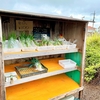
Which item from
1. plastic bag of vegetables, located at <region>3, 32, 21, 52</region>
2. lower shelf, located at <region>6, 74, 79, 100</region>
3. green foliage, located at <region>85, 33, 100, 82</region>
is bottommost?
lower shelf, located at <region>6, 74, 79, 100</region>

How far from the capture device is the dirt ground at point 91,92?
2.43 meters

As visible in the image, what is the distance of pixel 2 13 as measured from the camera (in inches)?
45.6

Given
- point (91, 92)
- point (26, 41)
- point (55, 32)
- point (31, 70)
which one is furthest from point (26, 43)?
point (91, 92)

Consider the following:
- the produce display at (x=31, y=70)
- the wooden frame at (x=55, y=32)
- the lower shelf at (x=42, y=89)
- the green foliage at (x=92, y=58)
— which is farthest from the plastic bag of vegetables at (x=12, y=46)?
the green foliage at (x=92, y=58)

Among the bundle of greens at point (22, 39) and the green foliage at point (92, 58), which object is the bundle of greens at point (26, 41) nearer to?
the bundle of greens at point (22, 39)

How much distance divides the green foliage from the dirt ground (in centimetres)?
18

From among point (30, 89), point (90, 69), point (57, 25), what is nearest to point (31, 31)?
point (57, 25)

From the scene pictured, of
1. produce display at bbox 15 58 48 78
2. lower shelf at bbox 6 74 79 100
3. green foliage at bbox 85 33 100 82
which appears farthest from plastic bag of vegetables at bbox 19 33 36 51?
green foliage at bbox 85 33 100 82

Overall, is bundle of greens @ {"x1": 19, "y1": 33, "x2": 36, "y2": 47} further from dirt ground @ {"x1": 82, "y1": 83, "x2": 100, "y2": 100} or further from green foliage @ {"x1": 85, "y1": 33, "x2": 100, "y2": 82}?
green foliage @ {"x1": 85, "y1": 33, "x2": 100, "y2": 82}

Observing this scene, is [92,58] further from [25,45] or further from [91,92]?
[25,45]

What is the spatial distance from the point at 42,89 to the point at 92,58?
1.83m

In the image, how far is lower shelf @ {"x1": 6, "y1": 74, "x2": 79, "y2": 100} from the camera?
1663 mm

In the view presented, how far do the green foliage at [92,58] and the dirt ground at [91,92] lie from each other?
0.18 metres

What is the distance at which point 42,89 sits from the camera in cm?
186
